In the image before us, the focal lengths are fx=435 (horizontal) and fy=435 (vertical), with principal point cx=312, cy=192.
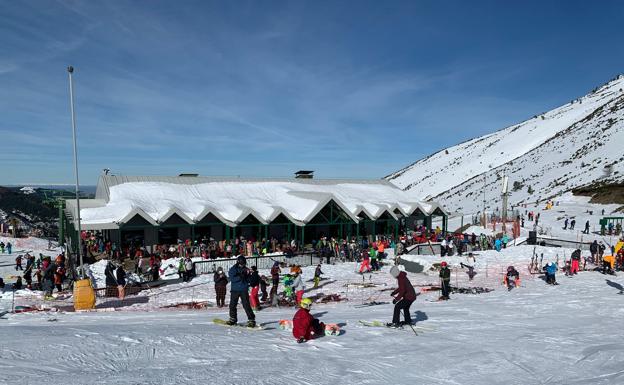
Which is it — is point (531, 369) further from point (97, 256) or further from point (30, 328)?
point (97, 256)

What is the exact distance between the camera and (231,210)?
99.4 feet

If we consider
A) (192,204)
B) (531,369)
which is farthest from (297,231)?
(531,369)

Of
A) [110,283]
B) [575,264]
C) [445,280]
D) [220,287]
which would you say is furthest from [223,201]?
[575,264]

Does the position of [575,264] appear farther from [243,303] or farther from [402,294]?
[243,303]

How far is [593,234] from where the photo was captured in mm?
34625

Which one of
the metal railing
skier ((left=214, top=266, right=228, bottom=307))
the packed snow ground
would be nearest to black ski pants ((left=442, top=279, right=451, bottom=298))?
the packed snow ground

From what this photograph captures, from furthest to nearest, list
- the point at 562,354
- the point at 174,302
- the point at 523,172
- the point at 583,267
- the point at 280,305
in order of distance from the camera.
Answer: the point at 523,172 < the point at 583,267 < the point at 174,302 < the point at 280,305 < the point at 562,354

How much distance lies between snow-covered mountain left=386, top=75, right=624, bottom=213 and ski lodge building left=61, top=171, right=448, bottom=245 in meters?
32.6

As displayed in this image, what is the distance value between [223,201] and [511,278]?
20806 millimetres

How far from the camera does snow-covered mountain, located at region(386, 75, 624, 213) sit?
66.0 meters

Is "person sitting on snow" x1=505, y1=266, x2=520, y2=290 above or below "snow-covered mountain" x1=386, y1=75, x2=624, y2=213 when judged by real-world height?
below

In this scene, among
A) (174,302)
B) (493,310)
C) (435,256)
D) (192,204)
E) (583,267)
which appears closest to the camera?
(493,310)

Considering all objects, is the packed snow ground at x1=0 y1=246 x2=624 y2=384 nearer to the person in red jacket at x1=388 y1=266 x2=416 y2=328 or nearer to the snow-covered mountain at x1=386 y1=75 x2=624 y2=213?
the person in red jacket at x1=388 y1=266 x2=416 y2=328

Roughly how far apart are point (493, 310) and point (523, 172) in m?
77.2
